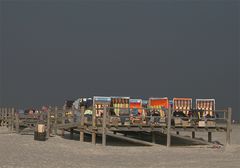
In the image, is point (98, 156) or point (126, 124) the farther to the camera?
point (126, 124)

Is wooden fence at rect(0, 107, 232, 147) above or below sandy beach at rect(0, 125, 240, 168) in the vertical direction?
above

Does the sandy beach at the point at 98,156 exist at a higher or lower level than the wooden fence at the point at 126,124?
lower

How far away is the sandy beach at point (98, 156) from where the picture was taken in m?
12.7

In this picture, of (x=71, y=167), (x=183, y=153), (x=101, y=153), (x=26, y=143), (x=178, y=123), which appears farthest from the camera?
(x=178, y=123)

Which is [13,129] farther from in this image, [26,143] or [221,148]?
[221,148]

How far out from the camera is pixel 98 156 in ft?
48.6

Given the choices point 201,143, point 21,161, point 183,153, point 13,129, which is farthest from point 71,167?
point 13,129

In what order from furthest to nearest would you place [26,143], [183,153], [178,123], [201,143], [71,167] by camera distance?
[201,143] < [178,123] < [26,143] < [183,153] < [71,167]

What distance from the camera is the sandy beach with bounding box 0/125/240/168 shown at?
41.6 feet

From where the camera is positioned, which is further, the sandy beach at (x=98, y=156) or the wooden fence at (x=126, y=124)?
the wooden fence at (x=126, y=124)

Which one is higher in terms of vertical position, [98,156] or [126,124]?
[126,124]

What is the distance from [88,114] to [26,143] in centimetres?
313

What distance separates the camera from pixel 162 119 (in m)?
19.3

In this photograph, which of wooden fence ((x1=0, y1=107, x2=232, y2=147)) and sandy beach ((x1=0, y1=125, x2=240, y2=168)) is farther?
wooden fence ((x1=0, y1=107, x2=232, y2=147))
